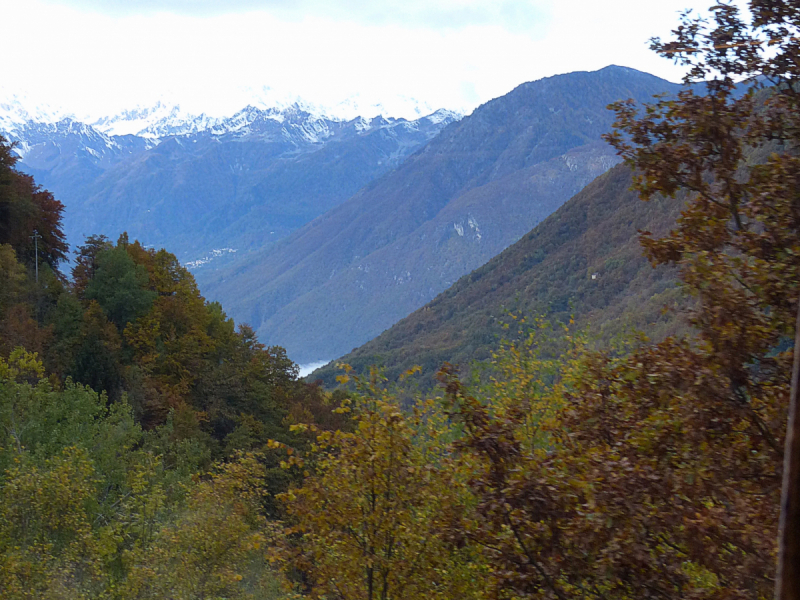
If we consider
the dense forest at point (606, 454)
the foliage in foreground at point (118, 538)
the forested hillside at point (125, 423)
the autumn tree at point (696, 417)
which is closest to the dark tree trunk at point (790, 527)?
the dense forest at point (606, 454)

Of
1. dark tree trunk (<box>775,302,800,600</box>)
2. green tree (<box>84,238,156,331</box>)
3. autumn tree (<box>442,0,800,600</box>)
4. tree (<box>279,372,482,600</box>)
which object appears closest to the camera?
dark tree trunk (<box>775,302,800,600</box>)

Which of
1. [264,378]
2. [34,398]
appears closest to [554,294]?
[264,378]

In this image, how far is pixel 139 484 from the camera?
1939cm

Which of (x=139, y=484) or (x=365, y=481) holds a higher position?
(x=139, y=484)

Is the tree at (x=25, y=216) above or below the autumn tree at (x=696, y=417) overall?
above

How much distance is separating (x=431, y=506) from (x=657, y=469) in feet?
11.7

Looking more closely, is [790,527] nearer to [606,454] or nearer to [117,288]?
[606,454]

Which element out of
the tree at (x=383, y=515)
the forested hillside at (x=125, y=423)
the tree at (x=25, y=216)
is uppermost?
the tree at (x=25, y=216)

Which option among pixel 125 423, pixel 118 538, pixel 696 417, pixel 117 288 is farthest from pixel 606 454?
pixel 117 288

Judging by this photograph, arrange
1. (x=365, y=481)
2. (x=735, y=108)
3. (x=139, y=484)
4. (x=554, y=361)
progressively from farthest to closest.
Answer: (x=139, y=484), (x=554, y=361), (x=365, y=481), (x=735, y=108)

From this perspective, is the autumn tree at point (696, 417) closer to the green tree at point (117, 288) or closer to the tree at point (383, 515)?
the tree at point (383, 515)

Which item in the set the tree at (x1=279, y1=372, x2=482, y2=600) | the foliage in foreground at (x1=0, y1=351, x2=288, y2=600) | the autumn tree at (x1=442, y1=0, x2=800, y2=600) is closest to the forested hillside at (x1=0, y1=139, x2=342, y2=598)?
the foliage in foreground at (x1=0, y1=351, x2=288, y2=600)

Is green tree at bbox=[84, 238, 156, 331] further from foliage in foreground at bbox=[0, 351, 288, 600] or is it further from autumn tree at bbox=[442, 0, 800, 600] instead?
autumn tree at bbox=[442, 0, 800, 600]

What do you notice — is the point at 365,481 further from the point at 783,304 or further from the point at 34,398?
the point at 34,398
